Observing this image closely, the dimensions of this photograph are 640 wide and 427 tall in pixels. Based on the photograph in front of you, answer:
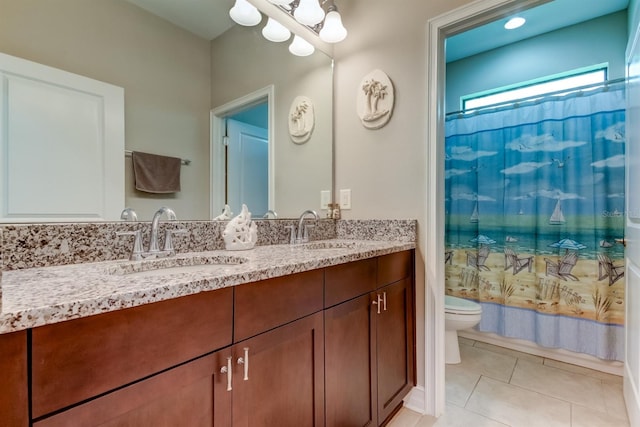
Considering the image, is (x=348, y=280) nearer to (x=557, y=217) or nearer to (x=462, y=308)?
(x=462, y=308)

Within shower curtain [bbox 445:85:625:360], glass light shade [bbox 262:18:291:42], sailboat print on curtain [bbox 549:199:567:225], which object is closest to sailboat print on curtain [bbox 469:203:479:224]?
shower curtain [bbox 445:85:625:360]

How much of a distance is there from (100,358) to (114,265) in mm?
455

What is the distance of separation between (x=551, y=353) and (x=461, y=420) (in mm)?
1163

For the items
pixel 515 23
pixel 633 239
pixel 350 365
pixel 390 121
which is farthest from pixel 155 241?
pixel 515 23

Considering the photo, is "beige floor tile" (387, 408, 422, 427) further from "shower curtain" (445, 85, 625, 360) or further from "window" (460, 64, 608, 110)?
"window" (460, 64, 608, 110)

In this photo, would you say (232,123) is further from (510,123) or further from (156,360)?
(510,123)

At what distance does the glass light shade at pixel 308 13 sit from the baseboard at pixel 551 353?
2548 millimetres

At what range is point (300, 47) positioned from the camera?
186 centimetres

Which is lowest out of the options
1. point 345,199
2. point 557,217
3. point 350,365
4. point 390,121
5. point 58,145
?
point 350,365

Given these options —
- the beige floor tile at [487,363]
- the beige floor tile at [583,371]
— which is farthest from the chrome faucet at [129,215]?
the beige floor tile at [583,371]

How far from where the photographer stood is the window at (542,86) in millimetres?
2326

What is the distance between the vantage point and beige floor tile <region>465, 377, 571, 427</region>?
152 centimetres

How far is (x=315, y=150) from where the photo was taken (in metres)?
1.92

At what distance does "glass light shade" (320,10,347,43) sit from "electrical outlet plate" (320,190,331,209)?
887 mm
